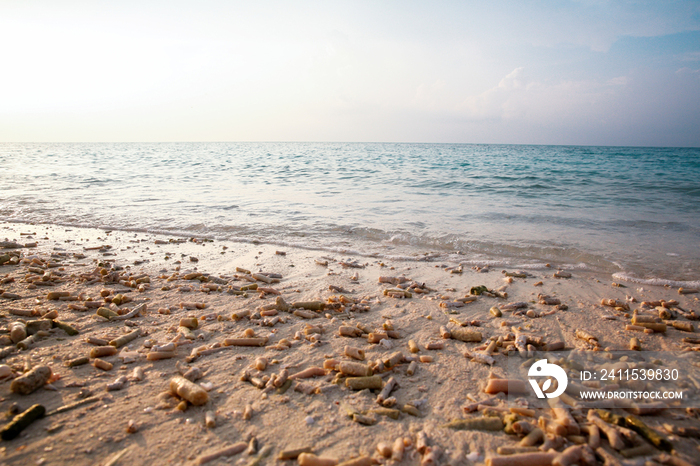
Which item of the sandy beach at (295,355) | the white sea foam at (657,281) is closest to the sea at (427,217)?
the white sea foam at (657,281)

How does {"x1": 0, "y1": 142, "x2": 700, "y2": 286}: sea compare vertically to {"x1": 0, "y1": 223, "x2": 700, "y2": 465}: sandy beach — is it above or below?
above

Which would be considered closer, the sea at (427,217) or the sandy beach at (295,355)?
the sandy beach at (295,355)

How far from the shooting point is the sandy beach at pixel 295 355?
6.44 feet

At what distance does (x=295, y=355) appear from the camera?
2.94 m

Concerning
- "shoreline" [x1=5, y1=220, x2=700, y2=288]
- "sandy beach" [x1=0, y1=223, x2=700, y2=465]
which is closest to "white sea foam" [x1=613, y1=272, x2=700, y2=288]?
"shoreline" [x1=5, y1=220, x2=700, y2=288]

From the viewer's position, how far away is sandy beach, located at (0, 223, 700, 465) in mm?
1963

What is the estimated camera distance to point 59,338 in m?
3.06

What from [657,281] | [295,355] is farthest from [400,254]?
[295,355]

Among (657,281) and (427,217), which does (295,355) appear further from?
(427,217)

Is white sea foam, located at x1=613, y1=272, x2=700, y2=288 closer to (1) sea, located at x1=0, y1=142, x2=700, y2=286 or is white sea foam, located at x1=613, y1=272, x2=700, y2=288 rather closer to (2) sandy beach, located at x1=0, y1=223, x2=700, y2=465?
(1) sea, located at x1=0, y1=142, x2=700, y2=286

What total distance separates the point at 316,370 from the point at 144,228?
7.26 m

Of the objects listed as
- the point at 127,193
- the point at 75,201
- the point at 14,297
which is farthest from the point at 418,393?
the point at 127,193

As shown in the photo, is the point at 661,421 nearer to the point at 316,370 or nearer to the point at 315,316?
the point at 316,370

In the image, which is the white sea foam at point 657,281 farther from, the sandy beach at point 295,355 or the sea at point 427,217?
the sandy beach at point 295,355
